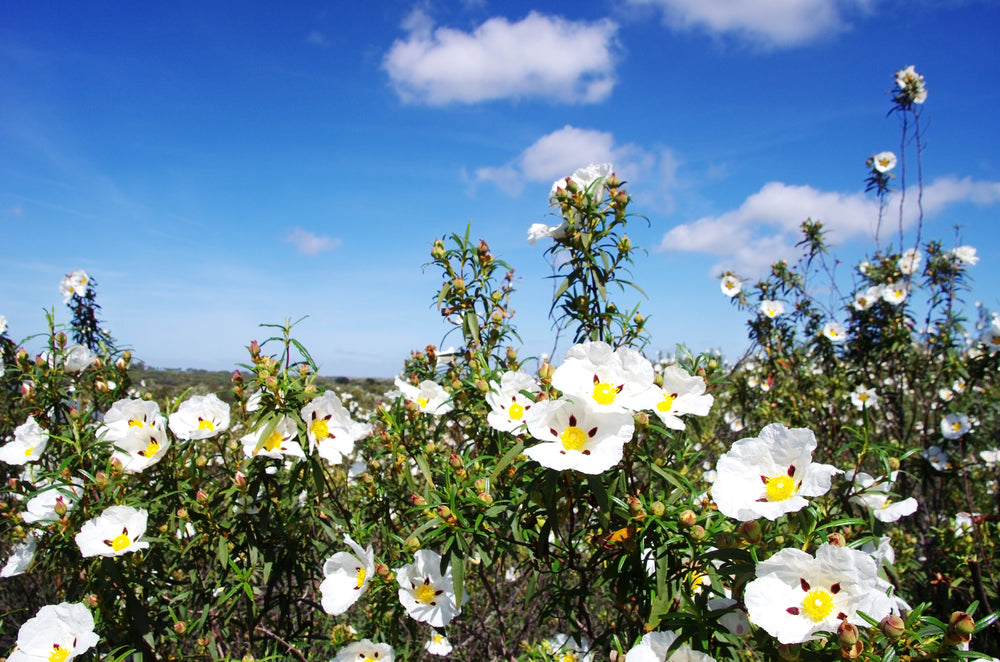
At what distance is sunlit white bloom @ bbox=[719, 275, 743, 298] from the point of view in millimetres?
5621

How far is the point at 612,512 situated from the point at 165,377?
11633 mm

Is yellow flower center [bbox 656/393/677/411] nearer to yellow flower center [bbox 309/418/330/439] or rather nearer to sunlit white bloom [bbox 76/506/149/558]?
yellow flower center [bbox 309/418/330/439]

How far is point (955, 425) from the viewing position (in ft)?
13.5

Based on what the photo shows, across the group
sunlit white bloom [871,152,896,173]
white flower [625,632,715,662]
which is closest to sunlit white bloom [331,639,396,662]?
white flower [625,632,715,662]

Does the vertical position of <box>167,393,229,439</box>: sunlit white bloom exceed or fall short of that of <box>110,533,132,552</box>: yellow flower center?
it exceeds it

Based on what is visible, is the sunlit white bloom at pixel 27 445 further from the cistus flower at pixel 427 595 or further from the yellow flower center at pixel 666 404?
the yellow flower center at pixel 666 404

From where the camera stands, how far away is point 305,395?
181 cm

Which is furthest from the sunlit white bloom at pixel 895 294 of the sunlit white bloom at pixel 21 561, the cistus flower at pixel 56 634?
the sunlit white bloom at pixel 21 561

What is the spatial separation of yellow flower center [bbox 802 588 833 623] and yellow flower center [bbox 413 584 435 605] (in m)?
1.21

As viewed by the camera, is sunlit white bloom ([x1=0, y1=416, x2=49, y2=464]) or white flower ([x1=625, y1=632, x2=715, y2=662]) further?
sunlit white bloom ([x1=0, y1=416, x2=49, y2=464])

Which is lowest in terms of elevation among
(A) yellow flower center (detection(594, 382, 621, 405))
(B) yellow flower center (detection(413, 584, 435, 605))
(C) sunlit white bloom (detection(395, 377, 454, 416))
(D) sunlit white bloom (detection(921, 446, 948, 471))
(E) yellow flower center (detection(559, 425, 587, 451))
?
(B) yellow flower center (detection(413, 584, 435, 605))

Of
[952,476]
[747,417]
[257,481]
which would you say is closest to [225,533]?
[257,481]

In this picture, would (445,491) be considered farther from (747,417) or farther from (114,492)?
(747,417)

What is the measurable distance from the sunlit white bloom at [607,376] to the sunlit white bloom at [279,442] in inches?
36.3
